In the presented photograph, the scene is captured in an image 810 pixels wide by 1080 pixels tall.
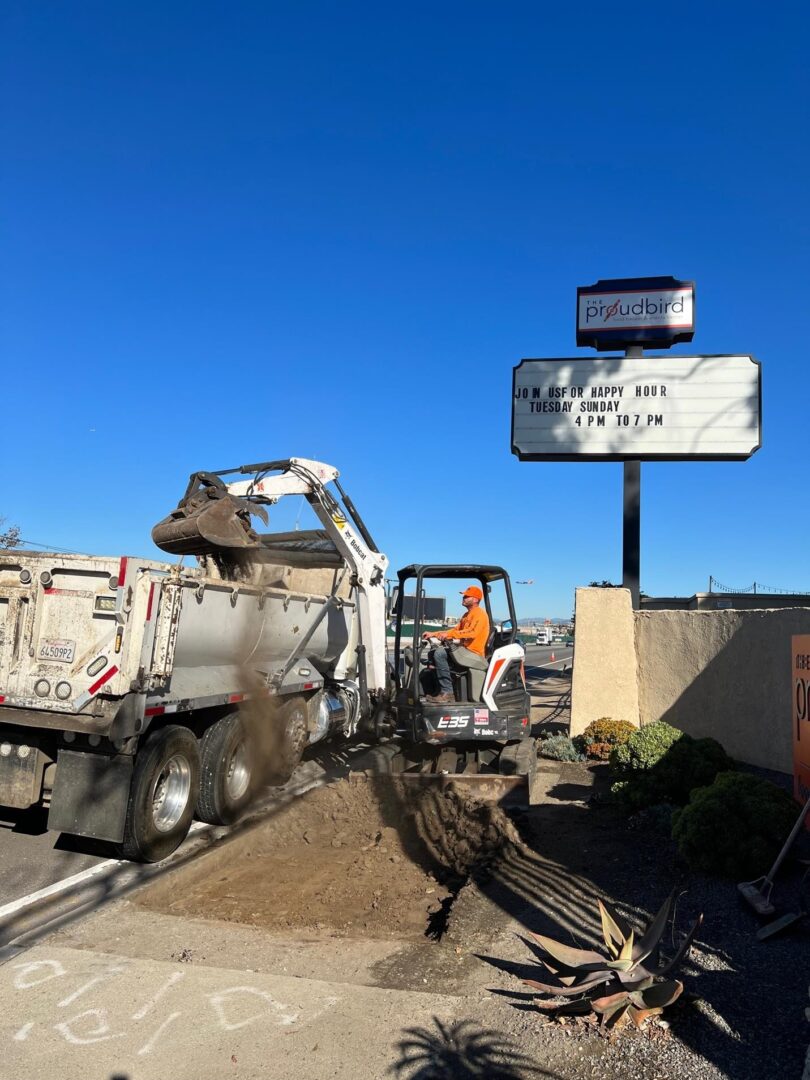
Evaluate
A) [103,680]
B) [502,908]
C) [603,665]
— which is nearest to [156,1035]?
[502,908]

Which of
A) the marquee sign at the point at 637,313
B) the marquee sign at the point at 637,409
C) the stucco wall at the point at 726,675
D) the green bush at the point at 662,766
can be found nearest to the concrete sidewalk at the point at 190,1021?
the green bush at the point at 662,766

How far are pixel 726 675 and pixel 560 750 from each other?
249 centimetres

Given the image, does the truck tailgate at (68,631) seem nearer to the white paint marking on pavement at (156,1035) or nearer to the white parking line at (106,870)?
the white parking line at (106,870)

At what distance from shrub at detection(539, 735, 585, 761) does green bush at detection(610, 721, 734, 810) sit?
3127 millimetres

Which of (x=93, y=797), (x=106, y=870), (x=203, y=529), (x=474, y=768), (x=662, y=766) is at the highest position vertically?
(x=203, y=529)

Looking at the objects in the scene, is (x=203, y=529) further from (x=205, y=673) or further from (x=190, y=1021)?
(x=190, y=1021)

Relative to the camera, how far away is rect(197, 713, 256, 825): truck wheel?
7.39 m

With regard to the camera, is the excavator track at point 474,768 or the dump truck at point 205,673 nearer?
the dump truck at point 205,673

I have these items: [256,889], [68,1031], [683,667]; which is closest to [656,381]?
[683,667]

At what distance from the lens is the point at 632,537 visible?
44.4 feet

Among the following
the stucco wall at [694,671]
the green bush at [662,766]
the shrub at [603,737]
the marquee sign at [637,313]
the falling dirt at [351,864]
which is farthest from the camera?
the marquee sign at [637,313]

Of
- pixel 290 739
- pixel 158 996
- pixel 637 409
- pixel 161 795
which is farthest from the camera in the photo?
pixel 637 409

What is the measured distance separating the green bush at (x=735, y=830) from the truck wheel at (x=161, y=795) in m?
4.06

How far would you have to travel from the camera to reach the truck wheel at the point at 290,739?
9.23 meters
